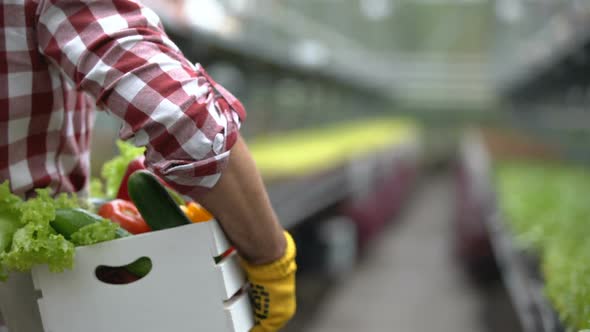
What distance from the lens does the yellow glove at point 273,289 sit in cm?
133

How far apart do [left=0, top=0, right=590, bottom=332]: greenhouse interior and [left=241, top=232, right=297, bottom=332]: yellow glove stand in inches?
0.9

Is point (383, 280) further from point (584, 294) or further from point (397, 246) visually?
point (584, 294)

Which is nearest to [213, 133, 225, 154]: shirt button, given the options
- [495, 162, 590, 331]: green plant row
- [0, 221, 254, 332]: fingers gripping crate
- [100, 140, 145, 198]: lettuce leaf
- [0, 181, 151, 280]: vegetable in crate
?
[0, 221, 254, 332]: fingers gripping crate

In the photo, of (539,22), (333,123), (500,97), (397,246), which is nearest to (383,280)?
(397,246)

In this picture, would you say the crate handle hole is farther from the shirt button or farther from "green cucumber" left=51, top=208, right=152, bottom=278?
the shirt button

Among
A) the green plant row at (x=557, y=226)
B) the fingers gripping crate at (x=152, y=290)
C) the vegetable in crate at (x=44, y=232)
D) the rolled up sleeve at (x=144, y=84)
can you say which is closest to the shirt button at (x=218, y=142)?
the rolled up sleeve at (x=144, y=84)

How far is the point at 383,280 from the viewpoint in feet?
19.0

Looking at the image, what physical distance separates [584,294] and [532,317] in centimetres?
64

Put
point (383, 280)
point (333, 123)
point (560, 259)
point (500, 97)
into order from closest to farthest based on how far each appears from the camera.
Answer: point (560, 259) → point (383, 280) → point (333, 123) → point (500, 97)

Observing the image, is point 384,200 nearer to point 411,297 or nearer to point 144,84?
point 411,297

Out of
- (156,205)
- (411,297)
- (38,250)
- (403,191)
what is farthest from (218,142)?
(403,191)

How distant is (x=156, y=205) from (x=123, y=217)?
0.12 meters

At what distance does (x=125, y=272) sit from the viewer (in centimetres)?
134

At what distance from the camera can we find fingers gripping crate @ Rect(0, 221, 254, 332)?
4.09 ft
